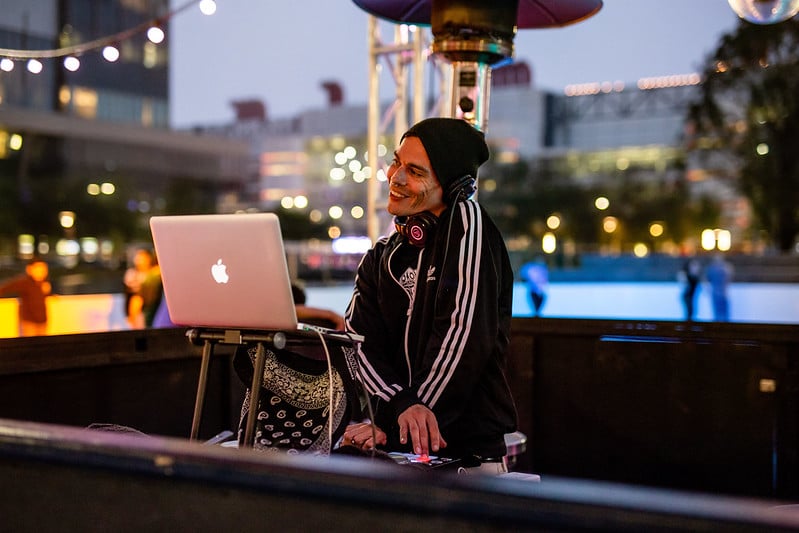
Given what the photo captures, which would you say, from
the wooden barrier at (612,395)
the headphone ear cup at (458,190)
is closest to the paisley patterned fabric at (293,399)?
the headphone ear cup at (458,190)

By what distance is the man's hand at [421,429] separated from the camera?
2.71m

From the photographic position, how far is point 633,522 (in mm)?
1172

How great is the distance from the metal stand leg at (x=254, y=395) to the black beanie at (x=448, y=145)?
2.70 ft

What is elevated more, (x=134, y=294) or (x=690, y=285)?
(x=690, y=285)

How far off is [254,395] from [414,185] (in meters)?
A: 0.85

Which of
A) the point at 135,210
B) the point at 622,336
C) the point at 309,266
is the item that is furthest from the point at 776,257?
the point at 622,336

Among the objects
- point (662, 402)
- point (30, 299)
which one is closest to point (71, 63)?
point (30, 299)

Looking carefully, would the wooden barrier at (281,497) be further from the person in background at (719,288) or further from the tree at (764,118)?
the tree at (764,118)

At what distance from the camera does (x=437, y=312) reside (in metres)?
2.82

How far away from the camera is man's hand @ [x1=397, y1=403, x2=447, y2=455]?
2.71m

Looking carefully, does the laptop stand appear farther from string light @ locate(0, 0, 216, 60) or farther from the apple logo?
string light @ locate(0, 0, 216, 60)

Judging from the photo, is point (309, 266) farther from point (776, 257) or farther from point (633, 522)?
point (633, 522)

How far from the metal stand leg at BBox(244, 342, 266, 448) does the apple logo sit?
19 centimetres

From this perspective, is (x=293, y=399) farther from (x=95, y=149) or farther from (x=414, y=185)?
(x=95, y=149)
